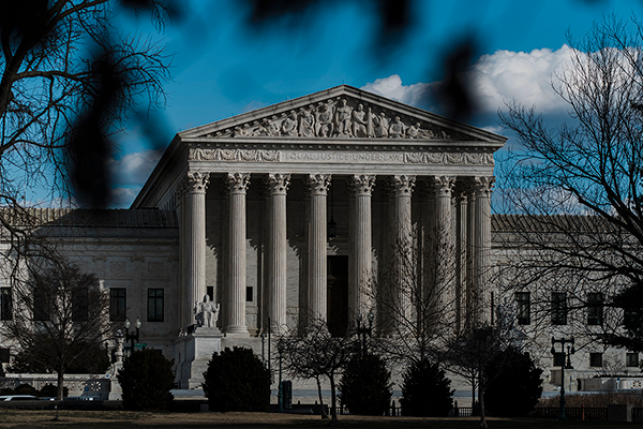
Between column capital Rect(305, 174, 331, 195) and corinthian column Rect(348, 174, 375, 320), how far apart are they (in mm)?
2059

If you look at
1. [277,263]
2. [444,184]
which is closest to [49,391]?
[277,263]

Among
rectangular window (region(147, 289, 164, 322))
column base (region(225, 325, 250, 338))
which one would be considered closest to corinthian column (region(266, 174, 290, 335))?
column base (region(225, 325, 250, 338))

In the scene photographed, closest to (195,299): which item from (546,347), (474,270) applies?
(474,270)

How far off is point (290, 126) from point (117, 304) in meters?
20.9

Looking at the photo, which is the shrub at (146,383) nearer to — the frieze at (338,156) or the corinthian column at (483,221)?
the frieze at (338,156)

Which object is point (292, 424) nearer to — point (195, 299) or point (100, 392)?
point (100, 392)

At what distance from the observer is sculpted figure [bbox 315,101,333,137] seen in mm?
79438

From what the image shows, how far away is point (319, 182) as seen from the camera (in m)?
79.6

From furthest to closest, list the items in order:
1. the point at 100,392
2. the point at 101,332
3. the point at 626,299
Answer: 1. the point at 101,332
2. the point at 100,392
3. the point at 626,299

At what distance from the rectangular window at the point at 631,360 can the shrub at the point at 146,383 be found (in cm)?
5077

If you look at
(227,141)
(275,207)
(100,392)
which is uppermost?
(227,141)

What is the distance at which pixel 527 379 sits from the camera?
50281 mm

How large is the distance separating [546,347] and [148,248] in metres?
33.5

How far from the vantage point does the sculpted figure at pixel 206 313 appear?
70812 mm
